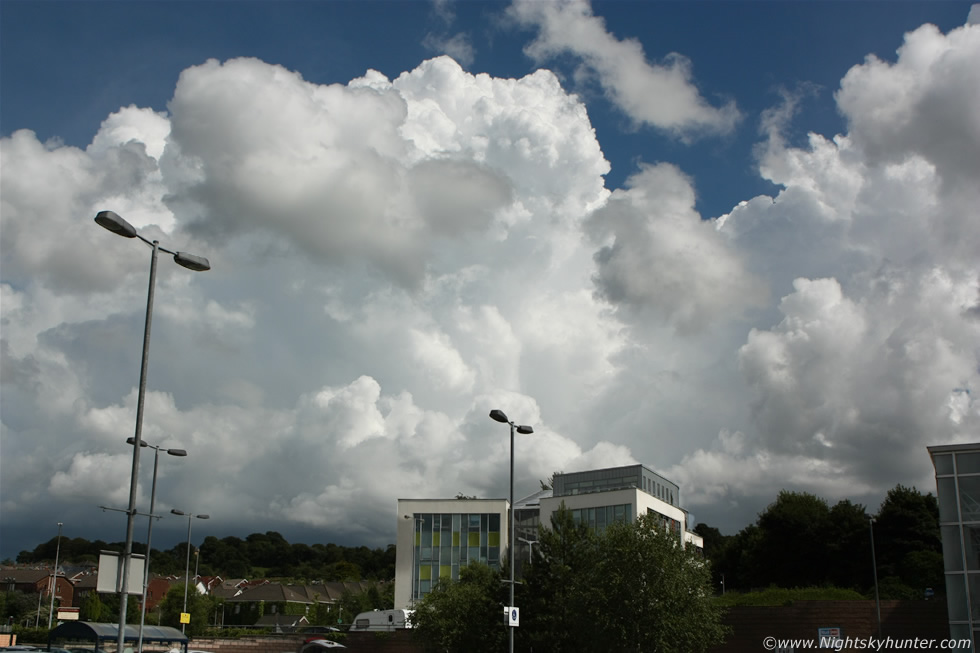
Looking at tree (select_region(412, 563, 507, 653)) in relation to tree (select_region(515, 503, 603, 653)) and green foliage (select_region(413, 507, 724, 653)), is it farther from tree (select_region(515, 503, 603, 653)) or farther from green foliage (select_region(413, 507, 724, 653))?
green foliage (select_region(413, 507, 724, 653))

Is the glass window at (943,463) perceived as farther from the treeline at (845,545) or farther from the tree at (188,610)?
the tree at (188,610)

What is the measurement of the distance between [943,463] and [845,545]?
4137cm

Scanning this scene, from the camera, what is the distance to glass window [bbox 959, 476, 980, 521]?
32000 millimetres

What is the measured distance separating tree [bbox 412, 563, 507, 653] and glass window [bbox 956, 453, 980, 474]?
21454mm

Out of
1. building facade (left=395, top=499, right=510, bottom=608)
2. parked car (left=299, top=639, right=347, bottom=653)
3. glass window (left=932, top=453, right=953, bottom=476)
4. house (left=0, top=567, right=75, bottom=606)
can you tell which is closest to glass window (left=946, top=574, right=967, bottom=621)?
glass window (left=932, top=453, right=953, bottom=476)

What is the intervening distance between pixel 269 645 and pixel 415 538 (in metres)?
14.7

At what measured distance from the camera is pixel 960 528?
105 feet

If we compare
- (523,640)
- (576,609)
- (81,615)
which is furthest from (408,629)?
(81,615)

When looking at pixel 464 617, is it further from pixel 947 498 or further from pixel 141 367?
pixel 141 367

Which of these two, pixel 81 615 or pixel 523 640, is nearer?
pixel 523 640

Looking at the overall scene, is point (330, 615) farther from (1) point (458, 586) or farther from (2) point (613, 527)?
(2) point (613, 527)

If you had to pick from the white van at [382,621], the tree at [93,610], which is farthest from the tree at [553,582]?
the tree at [93,610]

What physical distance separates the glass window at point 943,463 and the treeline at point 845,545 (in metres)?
29.1

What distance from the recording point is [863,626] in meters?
42.6
